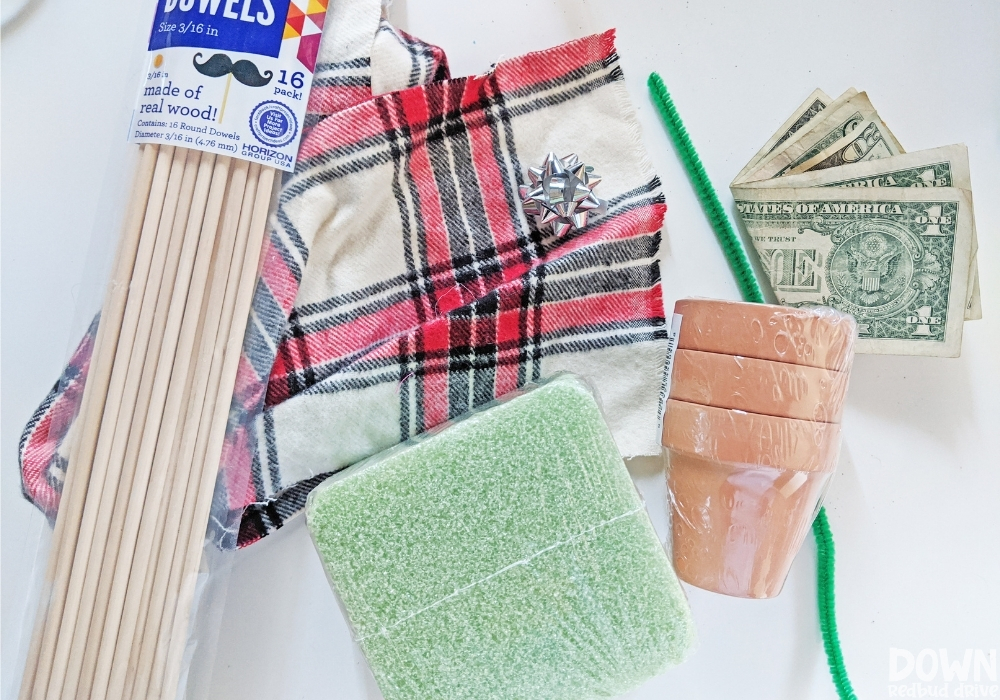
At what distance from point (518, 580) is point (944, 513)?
45 cm

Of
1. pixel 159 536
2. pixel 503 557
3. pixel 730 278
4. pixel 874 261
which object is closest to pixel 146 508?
pixel 159 536

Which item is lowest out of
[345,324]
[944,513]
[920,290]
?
[944,513]

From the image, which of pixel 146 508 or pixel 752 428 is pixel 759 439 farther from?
pixel 146 508

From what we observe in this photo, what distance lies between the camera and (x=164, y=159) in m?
0.53

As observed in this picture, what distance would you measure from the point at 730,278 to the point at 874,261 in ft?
0.42

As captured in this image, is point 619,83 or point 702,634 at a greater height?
point 619,83

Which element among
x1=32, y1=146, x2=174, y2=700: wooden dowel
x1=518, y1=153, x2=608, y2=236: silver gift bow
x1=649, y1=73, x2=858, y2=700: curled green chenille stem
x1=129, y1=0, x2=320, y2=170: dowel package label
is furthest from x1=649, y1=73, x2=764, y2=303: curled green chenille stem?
x1=32, y1=146, x2=174, y2=700: wooden dowel

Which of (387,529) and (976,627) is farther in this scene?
(976,627)

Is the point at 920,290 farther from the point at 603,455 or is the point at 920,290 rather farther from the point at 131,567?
the point at 131,567

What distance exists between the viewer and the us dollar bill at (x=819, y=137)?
2.11ft

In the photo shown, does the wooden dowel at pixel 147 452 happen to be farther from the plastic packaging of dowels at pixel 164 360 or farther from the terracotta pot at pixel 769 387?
the terracotta pot at pixel 769 387

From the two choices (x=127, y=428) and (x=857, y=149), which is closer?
(x=127, y=428)

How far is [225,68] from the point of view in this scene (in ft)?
1.73

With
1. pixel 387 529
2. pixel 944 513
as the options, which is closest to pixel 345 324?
pixel 387 529
